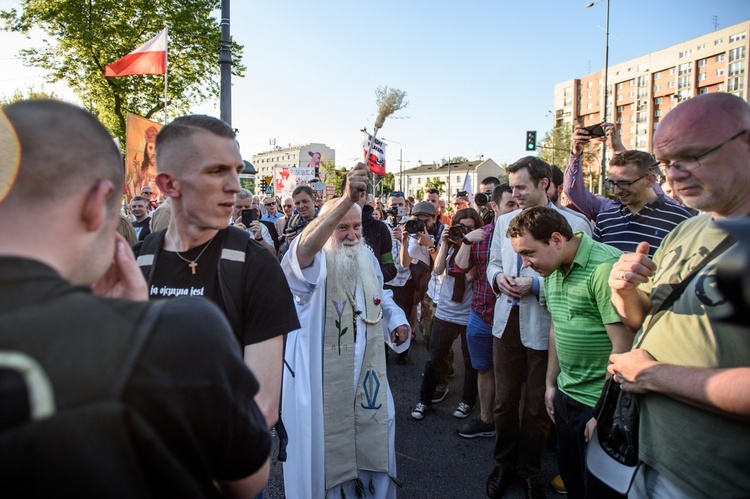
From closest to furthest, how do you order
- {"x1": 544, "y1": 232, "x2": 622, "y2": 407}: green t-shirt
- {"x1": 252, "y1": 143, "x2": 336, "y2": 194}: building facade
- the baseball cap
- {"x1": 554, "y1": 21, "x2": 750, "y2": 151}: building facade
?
{"x1": 544, "y1": 232, "x2": 622, "y2": 407}: green t-shirt, the baseball cap, {"x1": 554, "y1": 21, "x2": 750, "y2": 151}: building facade, {"x1": 252, "y1": 143, "x2": 336, "y2": 194}: building facade

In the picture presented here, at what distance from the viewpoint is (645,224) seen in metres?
3.55

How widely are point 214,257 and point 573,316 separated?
76.6 inches

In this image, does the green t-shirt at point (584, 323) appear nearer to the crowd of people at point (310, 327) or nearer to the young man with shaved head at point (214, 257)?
the crowd of people at point (310, 327)

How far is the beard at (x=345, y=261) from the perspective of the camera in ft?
9.99

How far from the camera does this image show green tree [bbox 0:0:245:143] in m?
19.2

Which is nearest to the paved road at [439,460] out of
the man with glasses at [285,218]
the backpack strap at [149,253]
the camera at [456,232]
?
the camera at [456,232]

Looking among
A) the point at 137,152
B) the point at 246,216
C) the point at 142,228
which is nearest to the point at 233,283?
the point at 246,216

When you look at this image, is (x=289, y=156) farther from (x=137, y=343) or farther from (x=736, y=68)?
(x=137, y=343)

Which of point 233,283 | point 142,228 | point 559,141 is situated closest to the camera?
point 233,283

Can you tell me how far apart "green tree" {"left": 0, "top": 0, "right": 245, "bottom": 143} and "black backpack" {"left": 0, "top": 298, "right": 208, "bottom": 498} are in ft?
65.5

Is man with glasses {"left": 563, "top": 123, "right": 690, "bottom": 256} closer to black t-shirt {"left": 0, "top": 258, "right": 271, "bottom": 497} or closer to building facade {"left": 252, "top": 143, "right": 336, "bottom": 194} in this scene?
black t-shirt {"left": 0, "top": 258, "right": 271, "bottom": 497}

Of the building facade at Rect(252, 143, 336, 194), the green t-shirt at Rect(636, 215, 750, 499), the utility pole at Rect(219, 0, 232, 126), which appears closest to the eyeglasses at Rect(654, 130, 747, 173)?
the green t-shirt at Rect(636, 215, 750, 499)

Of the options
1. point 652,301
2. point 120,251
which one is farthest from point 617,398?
point 120,251

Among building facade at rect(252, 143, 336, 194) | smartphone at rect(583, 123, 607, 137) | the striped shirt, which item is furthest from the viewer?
building facade at rect(252, 143, 336, 194)
